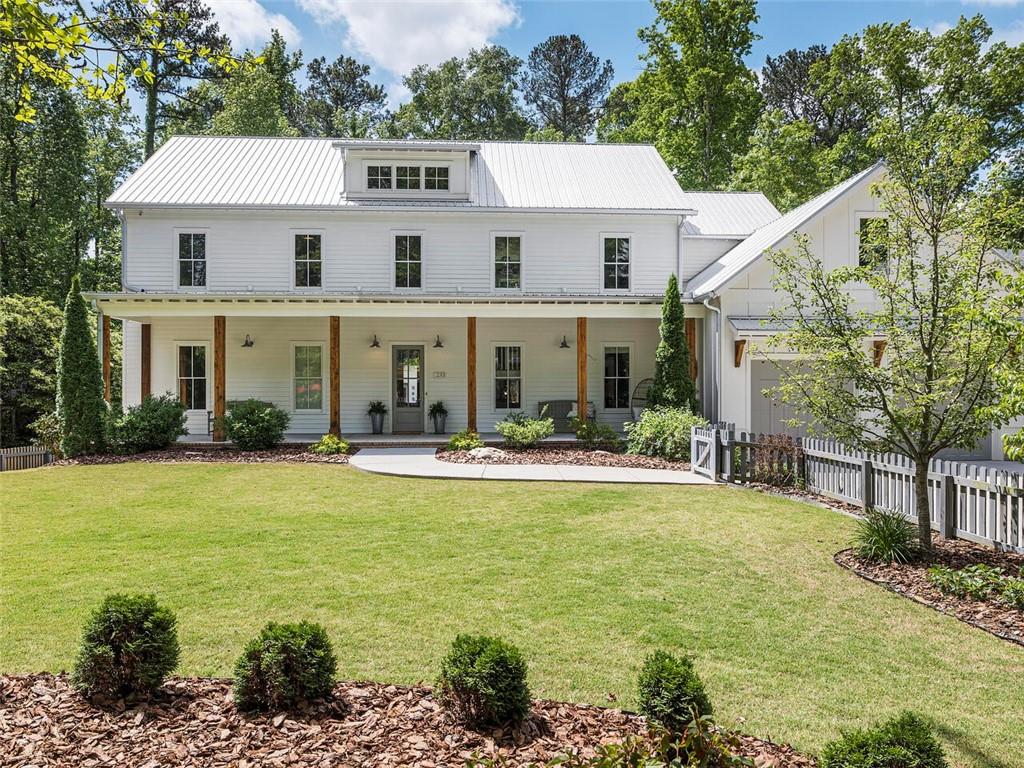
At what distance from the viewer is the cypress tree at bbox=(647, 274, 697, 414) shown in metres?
15.0

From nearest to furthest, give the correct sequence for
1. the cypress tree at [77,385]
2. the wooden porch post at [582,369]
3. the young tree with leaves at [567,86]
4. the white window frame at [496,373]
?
the cypress tree at [77,385] → the wooden porch post at [582,369] → the white window frame at [496,373] → the young tree with leaves at [567,86]

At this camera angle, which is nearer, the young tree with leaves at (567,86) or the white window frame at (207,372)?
the white window frame at (207,372)

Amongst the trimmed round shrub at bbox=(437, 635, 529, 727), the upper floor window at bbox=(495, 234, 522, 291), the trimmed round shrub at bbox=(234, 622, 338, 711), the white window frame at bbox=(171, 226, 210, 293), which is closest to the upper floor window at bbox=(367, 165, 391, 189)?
the upper floor window at bbox=(495, 234, 522, 291)

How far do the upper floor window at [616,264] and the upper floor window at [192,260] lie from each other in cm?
1041

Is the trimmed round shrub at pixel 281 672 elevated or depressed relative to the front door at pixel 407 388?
depressed

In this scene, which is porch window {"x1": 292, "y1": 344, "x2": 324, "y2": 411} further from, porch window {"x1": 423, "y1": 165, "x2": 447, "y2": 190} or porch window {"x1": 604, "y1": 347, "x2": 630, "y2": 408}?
porch window {"x1": 604, "y1": 347, "x2": 630, "y2": 408}

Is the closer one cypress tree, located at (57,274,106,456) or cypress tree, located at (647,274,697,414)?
cypress tree, located at (57,274,106,456)

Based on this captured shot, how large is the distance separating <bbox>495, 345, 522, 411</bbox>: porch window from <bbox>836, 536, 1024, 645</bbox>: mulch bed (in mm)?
11719

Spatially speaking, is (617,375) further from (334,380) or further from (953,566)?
(953,566)

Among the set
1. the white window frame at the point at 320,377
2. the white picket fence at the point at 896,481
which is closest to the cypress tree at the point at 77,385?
the white window frame at the point at 320,377

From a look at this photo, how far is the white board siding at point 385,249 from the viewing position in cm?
1700

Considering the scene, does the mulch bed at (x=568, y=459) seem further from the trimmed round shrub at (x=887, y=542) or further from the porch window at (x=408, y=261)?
the trimmed round shrub at (x=887, y=542)

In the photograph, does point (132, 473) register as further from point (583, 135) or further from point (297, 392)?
point (583, 135)

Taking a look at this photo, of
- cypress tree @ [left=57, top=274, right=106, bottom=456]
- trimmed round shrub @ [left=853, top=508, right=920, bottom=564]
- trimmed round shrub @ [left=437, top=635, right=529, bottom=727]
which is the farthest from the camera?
cypress tree @ [left=57, top=274, right=106, bottom=456]
